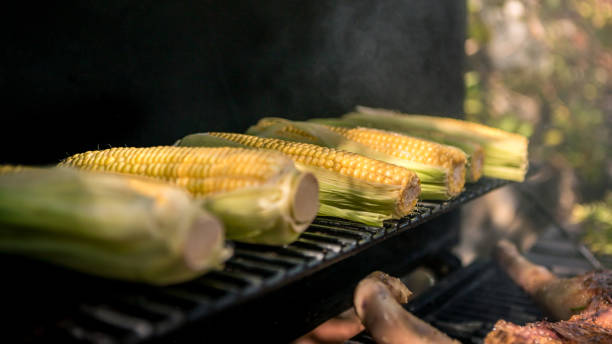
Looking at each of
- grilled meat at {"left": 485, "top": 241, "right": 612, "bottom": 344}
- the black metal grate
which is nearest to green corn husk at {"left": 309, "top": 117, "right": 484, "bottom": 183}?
grilled meat at {"left": 485, "top": 241, "right": 612, "bottom": 344}

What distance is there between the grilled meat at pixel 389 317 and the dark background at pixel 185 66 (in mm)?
986

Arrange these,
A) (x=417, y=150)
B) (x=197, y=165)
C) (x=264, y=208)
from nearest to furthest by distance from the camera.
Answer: (x=264, y=208) → (x=197, y=165) → (x=417, y=150)

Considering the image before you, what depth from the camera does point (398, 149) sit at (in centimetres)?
206

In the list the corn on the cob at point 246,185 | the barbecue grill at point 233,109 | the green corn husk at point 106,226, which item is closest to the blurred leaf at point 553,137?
the barbecue grill at point 233,109

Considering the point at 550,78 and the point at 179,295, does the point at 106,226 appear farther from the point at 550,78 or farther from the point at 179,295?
the point at 550,78

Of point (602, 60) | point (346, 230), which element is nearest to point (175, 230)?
point (346, 230)

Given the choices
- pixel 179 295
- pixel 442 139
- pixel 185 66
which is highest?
pixel 185 66

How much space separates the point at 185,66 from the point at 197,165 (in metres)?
0.79

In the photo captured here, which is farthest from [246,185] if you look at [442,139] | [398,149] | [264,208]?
[442,139]

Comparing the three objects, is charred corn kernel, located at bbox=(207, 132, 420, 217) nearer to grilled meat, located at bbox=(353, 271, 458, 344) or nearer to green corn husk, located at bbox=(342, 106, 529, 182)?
grilled meat, located at bbox=(353, 271, 458, 344)

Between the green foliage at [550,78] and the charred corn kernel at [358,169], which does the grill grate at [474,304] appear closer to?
the charred corn kernel at [358,169]

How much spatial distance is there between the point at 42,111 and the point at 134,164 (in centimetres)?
40

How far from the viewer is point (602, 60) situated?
8555mm

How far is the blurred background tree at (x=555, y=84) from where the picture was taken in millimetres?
6910
